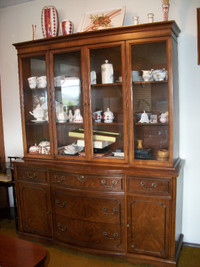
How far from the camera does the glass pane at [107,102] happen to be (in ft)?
6.75

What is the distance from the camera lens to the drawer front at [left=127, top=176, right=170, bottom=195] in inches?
74.7

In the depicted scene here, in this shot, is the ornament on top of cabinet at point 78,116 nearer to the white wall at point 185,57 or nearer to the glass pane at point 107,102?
the glass pane at point 107,102

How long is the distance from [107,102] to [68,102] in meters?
0.38

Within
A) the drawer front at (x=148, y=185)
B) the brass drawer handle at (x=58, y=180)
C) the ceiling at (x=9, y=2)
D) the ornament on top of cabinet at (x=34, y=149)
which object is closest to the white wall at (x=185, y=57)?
the ceiling at (x=9, y=2)

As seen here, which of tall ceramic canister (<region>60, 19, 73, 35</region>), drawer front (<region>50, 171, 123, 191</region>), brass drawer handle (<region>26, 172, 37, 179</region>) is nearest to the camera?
drawer front (<region>50, 171, 123, 191</region>)

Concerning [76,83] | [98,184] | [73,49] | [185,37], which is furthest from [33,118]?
[185,37]

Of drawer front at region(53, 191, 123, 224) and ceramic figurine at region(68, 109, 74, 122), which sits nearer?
drawer front at region(53, 191, 123, 224)

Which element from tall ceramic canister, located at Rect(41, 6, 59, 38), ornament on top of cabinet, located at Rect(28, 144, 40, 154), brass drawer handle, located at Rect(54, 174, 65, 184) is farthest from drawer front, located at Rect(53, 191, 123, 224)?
tall ceramic canister, located at Rect(41, 6, 59, 38)

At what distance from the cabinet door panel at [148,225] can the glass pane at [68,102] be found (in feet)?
2.31

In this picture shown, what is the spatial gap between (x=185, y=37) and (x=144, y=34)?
0.48m

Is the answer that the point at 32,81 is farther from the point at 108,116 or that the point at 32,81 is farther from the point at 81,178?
the point at 81,178

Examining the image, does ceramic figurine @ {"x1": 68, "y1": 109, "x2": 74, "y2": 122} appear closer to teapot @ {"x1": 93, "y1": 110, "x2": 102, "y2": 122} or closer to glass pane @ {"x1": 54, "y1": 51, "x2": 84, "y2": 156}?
glass pane @ {"x1": 54, "y1": 51, "x2": 84, "y2": 156}

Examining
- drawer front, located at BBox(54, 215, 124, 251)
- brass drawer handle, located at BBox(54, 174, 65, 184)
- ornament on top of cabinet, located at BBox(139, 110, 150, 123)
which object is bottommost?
drawer front, located at BBox(54, 215, 124, 251)

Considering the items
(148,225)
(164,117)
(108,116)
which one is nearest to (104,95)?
(108,116)
